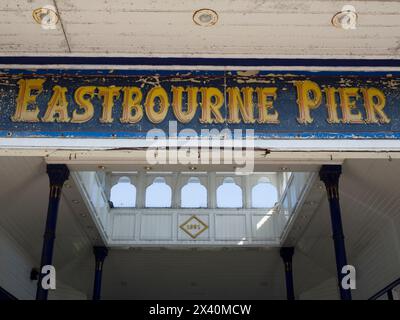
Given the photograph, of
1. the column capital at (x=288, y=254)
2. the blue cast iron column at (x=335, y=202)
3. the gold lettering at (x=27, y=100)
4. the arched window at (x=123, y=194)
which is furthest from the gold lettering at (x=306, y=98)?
the arched window at (x=123, y=194)

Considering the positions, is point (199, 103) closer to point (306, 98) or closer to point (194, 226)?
point (306, 98)

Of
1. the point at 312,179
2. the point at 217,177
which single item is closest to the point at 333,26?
the point at 312,179

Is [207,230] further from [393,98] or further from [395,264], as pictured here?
[393,98]

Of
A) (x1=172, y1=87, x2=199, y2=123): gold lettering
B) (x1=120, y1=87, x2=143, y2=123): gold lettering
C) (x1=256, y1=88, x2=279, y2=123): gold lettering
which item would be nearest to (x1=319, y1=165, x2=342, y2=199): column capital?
(x1=256, y1=88, x2=279, y2=123): gold lettering

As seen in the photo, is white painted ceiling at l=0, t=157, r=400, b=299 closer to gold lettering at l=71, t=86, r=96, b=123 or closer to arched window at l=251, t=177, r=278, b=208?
arched window at l=251, t=177, r=278, b=208

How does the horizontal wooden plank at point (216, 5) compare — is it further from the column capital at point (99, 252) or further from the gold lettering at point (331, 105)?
the column capital at point (99, 252)

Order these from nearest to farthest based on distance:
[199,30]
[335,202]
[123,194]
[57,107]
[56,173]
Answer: [199,30] → [57,107] → [335,202] → [56,173] → [123,194]

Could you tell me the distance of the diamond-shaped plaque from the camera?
17609mm

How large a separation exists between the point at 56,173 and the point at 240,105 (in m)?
8.09

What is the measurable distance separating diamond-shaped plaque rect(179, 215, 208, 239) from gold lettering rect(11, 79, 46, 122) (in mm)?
12987

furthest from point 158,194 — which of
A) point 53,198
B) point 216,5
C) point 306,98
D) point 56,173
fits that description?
point 216,5

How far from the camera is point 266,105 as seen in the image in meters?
5.01

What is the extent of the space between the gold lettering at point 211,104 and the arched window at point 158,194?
45.1 ft

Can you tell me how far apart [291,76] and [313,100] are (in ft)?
1.08
